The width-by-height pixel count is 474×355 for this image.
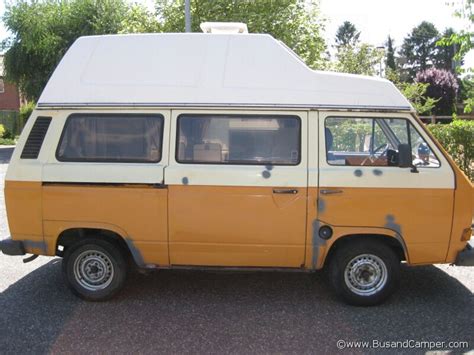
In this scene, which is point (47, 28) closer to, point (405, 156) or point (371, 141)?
point (371, 141)

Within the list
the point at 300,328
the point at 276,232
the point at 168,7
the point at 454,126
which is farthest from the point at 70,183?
the point at 168,7

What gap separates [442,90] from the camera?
4041 centimetres

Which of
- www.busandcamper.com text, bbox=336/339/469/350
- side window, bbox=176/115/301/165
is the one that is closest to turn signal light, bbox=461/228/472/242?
www.busandcamper.com text, bbox=336/339/469/350

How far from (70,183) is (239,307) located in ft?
6.82

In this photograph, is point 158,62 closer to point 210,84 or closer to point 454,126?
point 210,84

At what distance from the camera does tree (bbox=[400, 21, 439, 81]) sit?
8962 cm

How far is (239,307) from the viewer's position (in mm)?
4973

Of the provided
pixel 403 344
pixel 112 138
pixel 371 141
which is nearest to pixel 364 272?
pixel 403 344

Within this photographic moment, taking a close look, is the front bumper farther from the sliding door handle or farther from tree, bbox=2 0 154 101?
tree, bbox=2 0 154 101

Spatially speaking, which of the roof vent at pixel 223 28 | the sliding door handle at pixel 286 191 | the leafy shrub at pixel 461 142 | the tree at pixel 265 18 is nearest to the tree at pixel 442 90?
the tree at pixel 265 18

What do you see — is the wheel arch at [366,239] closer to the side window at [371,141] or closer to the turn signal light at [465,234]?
the turn signal light at [465,234]

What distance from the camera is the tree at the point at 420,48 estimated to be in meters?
89.6

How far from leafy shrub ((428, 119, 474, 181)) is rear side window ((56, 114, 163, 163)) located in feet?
24.8

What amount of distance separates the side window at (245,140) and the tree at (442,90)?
3872cm
